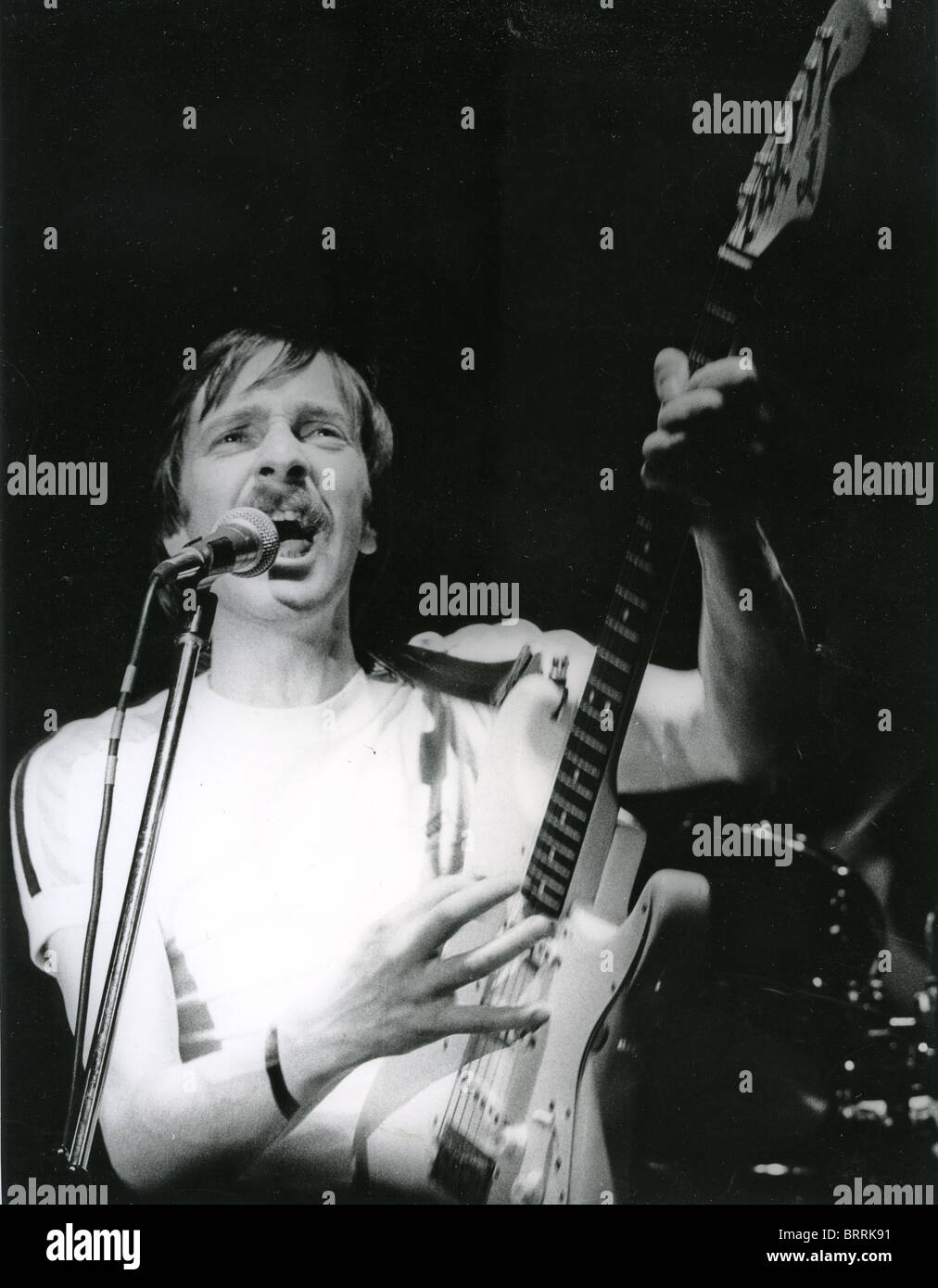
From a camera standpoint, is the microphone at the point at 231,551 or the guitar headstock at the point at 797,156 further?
the guitar headstock at the point at 797,156

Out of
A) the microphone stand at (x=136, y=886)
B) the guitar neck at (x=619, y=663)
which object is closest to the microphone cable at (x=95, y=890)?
the microphone stand at (x=136, y=886)

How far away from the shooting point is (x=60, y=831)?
6.10 feet

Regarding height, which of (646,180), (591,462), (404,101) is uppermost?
(404,101)

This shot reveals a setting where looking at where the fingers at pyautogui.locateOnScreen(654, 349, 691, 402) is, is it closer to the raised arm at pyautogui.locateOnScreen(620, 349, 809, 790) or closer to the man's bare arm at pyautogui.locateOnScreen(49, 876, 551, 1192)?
the raised arm at pyautogui.locateOnScreen(620, 349, 809, 790)

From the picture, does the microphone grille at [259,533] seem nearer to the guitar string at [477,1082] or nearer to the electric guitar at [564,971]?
the electric guitar at [564,971]

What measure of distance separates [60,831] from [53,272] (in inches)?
37.0

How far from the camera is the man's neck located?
1.86 metres

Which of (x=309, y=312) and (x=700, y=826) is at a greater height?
(x=309, y=312)

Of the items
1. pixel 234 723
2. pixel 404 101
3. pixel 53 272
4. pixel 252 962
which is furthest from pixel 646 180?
pixel 252 962

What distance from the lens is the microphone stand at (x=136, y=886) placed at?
1813mm

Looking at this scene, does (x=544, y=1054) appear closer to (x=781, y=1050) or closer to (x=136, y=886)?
(x=781, y=1050)

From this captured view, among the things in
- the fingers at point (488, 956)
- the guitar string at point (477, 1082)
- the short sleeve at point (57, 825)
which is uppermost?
the short sleeve at point (57, 825)

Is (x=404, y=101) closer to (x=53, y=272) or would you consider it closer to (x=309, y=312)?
(x=309, y=312)

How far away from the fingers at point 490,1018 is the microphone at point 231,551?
784 mm
